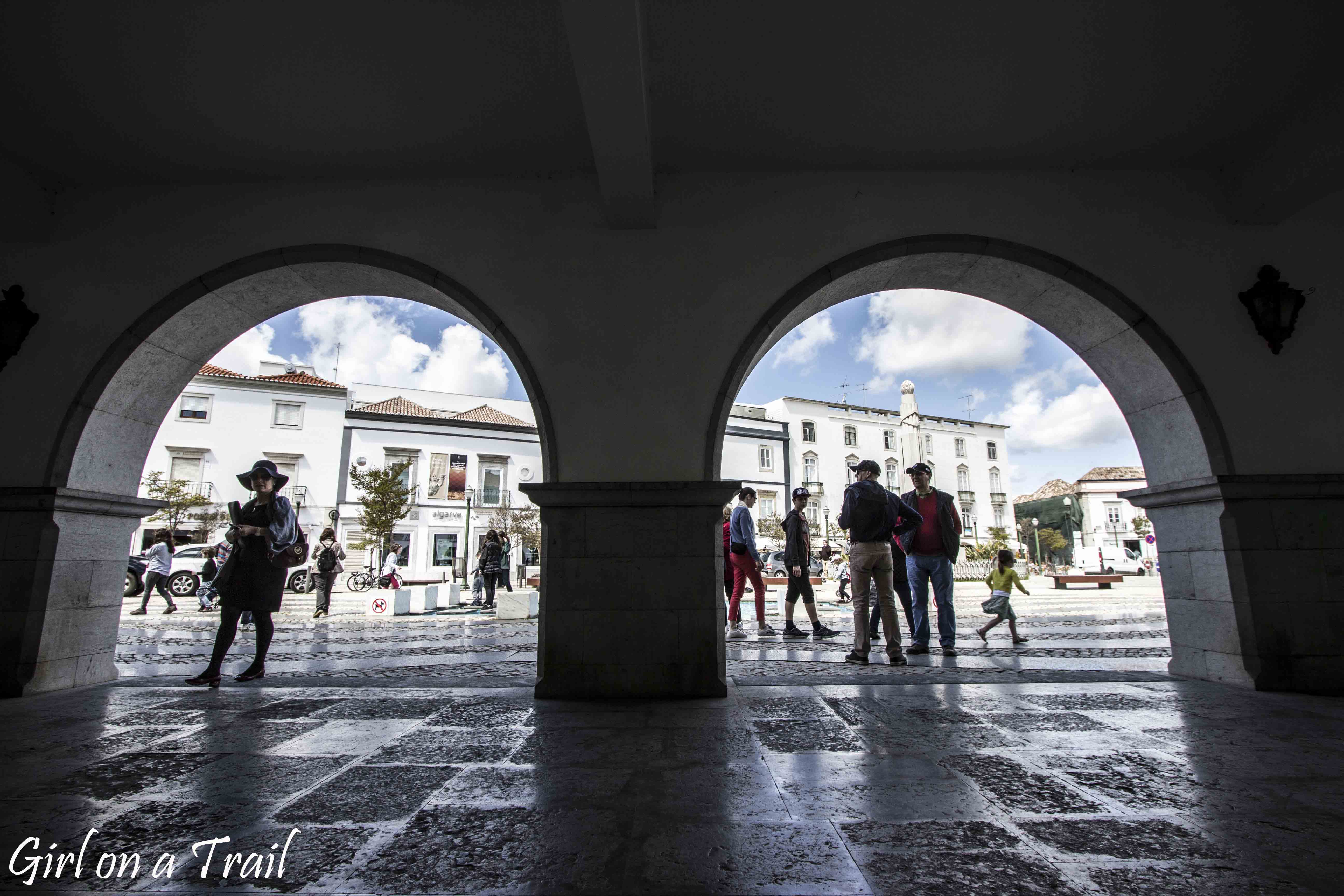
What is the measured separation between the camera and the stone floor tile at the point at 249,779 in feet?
7.38

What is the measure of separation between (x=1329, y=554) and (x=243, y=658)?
8465 mm

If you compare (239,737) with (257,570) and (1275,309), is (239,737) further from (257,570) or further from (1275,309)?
(1275,309)

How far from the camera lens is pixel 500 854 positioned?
1.78 m

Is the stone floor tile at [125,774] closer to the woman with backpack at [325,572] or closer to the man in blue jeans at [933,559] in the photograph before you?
the man in blue jeans at [933,559]

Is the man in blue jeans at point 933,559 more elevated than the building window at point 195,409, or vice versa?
the building window at point 195,409

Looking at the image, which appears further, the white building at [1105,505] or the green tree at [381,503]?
the white building at [1105,505]

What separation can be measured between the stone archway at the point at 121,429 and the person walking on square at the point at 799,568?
2.92 m

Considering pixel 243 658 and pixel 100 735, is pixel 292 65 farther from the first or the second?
pixel 243 658

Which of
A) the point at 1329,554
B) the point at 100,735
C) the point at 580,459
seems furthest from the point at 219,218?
the point at 1329,554

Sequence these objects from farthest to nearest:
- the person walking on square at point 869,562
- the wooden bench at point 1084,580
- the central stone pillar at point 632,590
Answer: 1. the wooden bench at point 1084,580
2. the person walking on square at point 869,562
3. the central stone pillar at point 632,590

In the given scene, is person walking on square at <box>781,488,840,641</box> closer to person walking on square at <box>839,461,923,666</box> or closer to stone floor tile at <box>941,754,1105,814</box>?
person walking on square at <box>839,461,923,666</box>

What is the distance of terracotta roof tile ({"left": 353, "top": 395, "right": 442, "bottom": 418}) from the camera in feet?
105

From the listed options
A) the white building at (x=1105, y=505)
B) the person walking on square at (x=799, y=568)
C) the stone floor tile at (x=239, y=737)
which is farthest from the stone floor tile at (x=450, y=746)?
the white building at (x=1105, y=505)

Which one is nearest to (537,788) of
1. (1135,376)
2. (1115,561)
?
(1135,376)
